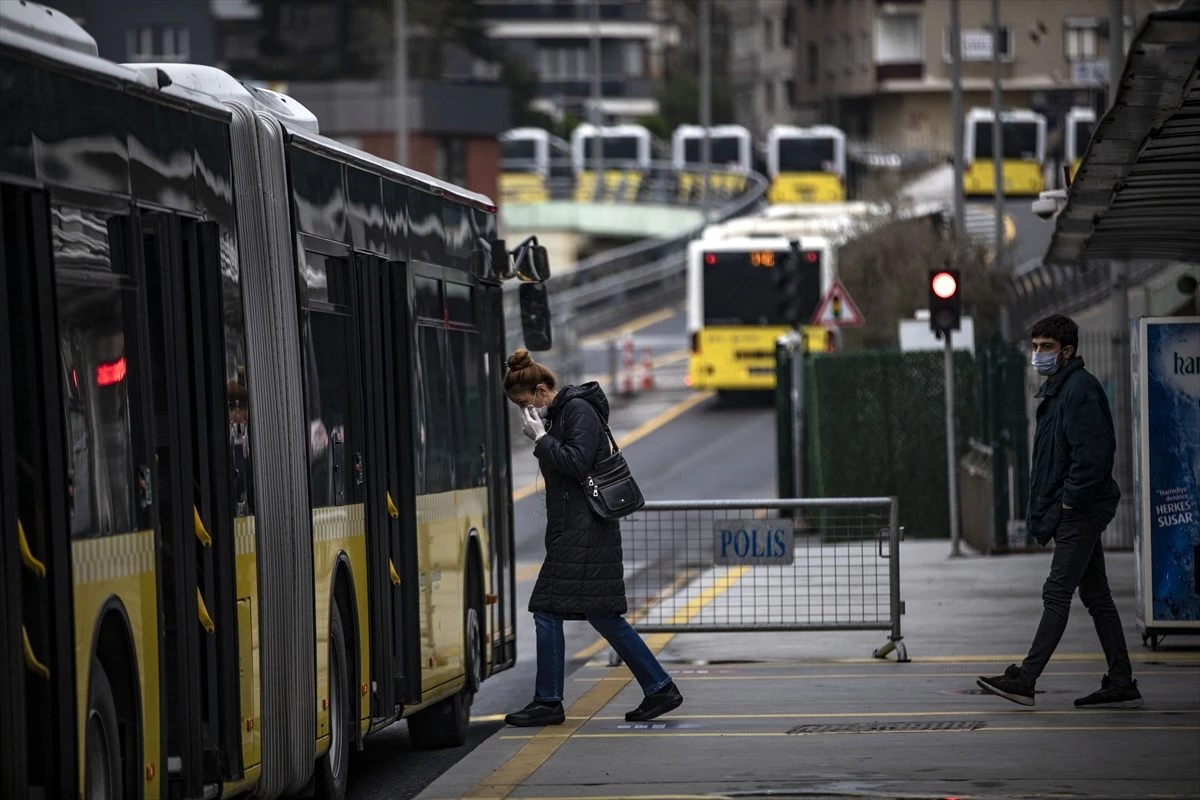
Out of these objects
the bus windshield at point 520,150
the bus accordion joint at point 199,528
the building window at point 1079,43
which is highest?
the building window at point 1079,43

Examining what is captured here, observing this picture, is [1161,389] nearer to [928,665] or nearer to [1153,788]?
[928,665]

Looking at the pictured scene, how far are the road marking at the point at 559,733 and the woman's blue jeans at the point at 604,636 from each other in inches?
8.1

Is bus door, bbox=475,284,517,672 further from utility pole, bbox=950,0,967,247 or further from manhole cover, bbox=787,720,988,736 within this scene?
utility pole, bbox=950,0,967,247

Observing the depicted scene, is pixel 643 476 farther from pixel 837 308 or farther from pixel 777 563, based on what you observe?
pixel 777 563

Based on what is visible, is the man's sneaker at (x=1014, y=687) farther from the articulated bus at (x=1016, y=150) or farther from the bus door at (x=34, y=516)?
the articulated bus at (x=1016, y=150)

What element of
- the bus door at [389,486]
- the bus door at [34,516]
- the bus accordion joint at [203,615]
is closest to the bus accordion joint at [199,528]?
the bus accordion joint at [203,615]

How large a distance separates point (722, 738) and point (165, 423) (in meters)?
4.29

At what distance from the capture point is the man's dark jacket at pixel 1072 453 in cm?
1182

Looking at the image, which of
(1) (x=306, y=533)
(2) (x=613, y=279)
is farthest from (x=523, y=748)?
(2) (x=613, y=279)

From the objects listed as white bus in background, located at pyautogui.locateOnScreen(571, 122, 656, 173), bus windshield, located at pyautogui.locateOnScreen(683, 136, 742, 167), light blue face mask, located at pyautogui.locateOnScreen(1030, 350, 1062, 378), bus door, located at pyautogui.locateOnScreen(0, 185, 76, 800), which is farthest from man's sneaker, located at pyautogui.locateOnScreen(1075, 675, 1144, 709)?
white bus in background, located at pyautogui.locateOnScreen(571, 122, 656, 173)

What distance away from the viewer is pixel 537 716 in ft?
39.5

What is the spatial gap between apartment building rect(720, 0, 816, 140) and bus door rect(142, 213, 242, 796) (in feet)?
335

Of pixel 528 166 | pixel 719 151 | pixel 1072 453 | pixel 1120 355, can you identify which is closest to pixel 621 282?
pixel 528 166

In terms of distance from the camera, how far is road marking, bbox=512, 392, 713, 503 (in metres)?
34.5
